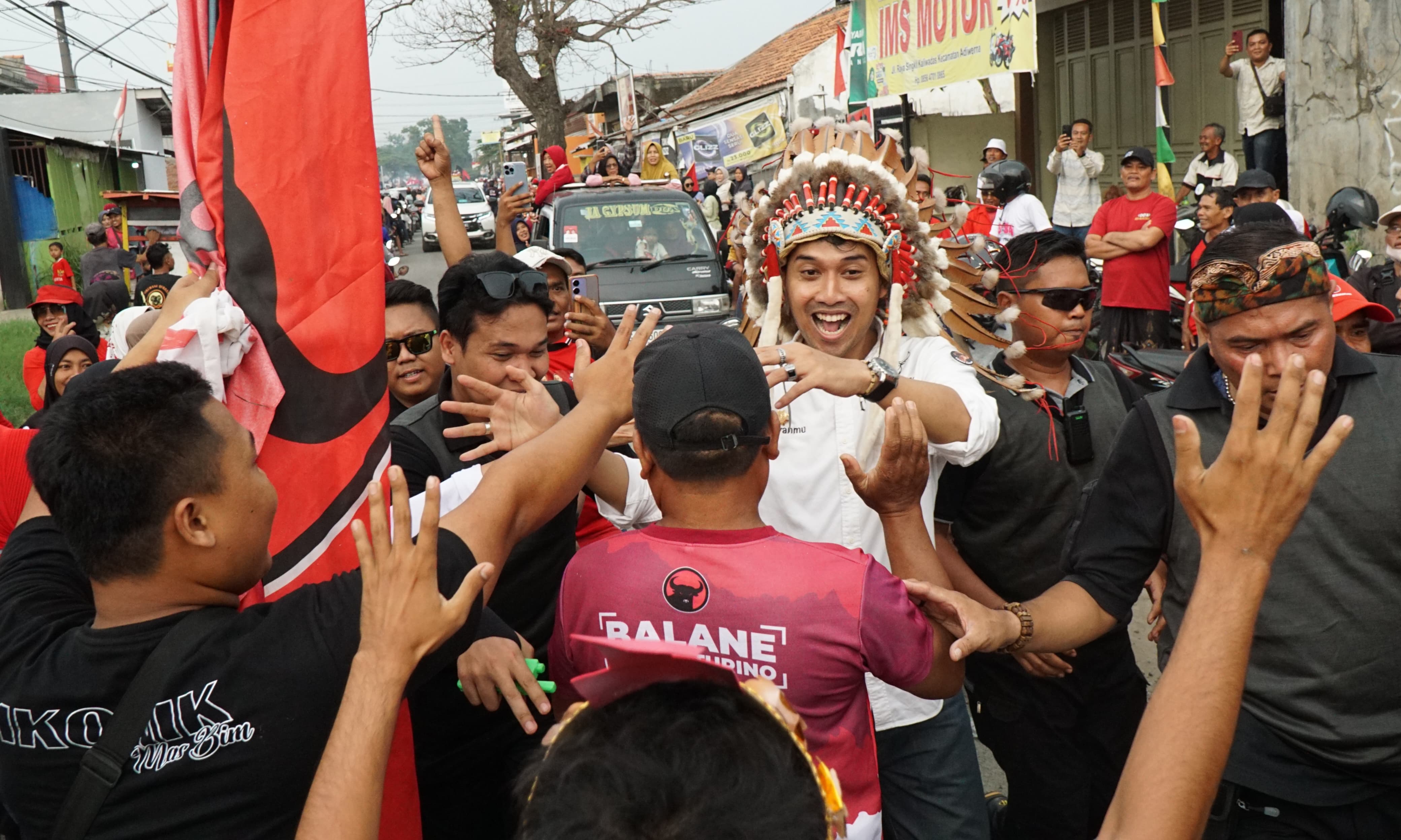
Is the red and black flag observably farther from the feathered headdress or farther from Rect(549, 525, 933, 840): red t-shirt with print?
the feathered headdress

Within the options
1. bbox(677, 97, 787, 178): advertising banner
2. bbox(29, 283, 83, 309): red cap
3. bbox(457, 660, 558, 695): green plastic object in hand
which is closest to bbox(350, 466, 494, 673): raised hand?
bbox(457, 660, 558, 695): green plastic object in hand

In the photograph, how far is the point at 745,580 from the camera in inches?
80.7

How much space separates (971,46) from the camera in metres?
13.1

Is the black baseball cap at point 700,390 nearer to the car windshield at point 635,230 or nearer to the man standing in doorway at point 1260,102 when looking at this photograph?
the man standing in doorway at point 1260,102

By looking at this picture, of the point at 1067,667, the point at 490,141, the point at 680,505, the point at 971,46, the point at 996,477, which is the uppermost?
the point at 490,141

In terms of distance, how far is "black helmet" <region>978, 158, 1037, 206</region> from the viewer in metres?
10.3

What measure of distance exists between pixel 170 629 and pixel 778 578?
1.01 metres

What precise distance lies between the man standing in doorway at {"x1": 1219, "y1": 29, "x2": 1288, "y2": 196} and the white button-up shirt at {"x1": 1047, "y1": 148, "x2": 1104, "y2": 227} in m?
1.61

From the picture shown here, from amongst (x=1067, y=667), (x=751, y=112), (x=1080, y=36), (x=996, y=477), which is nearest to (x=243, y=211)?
(x=996, y=477)

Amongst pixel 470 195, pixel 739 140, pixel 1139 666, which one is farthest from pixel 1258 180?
pixel 470 195

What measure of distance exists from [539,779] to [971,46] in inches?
514

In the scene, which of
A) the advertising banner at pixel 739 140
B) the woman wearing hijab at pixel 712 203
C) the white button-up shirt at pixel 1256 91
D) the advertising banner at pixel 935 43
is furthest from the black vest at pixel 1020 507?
the advertising banner at pixel 739 140

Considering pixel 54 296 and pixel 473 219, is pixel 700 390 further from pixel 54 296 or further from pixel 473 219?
pixel 473 219

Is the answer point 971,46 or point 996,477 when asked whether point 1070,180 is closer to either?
point 971,46
